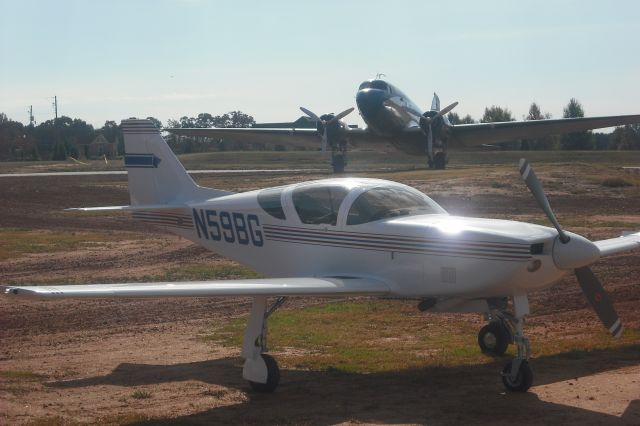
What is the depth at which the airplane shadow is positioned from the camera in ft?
28.3

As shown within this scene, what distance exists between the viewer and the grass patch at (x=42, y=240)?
77.7 feet

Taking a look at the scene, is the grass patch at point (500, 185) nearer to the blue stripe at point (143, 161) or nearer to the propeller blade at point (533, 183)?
the blue stripe at point (143, 161)

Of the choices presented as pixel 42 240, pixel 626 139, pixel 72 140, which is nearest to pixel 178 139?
pixel 72 140

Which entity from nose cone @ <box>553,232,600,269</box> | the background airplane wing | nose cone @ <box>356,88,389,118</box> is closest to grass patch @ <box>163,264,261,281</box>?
nose cone @ <box>553,232,600,269</box>

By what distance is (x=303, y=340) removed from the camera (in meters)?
12.9

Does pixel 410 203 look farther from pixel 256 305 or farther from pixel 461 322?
pixel 461 322

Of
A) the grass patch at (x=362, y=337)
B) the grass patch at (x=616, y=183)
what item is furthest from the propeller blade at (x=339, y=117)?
the grass patch at (x=362, y=337)

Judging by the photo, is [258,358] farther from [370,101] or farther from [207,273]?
[370,101]

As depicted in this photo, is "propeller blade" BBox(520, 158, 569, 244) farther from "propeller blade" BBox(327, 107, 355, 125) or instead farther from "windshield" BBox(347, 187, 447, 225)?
"propeller blade" BBox(327, 107, 355, 125)

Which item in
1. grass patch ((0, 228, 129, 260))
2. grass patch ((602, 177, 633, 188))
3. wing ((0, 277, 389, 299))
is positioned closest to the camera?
wing ((0, 277, 389, 299))

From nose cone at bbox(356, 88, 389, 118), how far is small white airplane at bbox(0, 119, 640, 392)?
109 ft

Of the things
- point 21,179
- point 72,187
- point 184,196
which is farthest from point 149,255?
point 21,179

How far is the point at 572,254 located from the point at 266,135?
43.1 meters

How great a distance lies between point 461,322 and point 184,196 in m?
4.68
